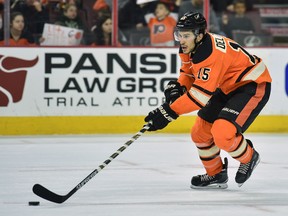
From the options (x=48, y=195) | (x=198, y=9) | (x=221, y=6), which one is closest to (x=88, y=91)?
(x=198, y=9)

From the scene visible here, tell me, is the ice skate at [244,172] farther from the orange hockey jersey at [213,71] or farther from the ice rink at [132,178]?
the orange hockey jersey at [213,71]

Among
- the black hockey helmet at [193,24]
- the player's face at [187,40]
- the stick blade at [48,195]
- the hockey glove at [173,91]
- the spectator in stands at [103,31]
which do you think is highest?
the black hockey helmet at [193,24]

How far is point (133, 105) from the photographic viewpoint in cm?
912

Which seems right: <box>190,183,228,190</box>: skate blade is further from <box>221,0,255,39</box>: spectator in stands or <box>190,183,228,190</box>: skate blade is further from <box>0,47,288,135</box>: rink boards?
<box>221,0,255,39</box>: spectator in stands

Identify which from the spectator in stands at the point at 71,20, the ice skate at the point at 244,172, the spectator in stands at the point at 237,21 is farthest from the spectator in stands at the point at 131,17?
the ice skate at the point at 244,172

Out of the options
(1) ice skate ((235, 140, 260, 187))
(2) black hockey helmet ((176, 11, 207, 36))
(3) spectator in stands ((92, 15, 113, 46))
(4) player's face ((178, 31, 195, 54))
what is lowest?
(1) ice skate ((235, 140, 260, 187))

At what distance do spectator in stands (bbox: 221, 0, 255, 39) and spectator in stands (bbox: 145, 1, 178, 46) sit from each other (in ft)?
1.77

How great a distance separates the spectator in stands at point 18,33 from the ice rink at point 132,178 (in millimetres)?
922

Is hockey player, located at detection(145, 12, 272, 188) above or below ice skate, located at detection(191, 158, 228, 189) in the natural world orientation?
above

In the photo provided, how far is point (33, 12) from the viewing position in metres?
8.88

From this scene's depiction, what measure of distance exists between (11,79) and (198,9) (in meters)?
2.07

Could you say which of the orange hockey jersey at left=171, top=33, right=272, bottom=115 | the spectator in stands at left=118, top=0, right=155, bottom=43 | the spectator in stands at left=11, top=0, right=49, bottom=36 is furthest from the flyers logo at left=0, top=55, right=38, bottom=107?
the orange hockey jersey at left=171, top=33, right=272, bottom=115

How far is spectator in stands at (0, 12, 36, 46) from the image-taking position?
29.0ft

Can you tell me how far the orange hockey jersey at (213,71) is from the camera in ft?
17.3
